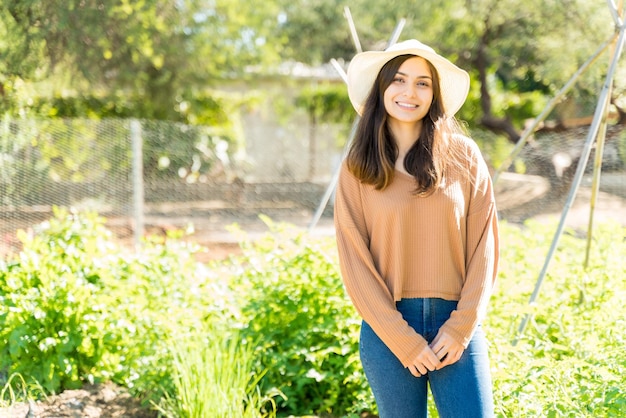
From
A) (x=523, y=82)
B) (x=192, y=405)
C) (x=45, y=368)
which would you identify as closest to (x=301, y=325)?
(x=192, y=405)

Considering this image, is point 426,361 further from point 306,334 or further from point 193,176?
point 193,176

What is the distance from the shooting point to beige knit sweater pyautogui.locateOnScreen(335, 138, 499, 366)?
2213 millimetres

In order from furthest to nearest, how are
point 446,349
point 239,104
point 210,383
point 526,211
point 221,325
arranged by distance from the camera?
point 239,104 → point 526,211 → point 221,325 → point 210,383 → point 446,349

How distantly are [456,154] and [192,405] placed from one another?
156 centimetres

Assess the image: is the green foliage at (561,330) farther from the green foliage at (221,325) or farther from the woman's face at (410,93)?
the woman's face at (410,93)

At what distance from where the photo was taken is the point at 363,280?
2.23 m

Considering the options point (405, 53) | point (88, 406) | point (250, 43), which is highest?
point (250, 43)

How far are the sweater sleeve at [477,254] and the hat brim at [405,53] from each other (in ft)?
0.99

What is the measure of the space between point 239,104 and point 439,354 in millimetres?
12297

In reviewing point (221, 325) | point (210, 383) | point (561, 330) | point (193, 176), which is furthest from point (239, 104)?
point (210, 383)

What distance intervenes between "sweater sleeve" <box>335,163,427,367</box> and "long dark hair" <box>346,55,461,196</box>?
0.22ft

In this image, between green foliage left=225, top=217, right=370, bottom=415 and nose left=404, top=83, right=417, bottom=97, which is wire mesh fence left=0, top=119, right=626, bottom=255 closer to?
green foliage left=225, top=217, right=370, bottom=415

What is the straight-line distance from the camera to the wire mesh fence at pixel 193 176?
751 centimetres

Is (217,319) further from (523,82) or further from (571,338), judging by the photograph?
(523,82)
